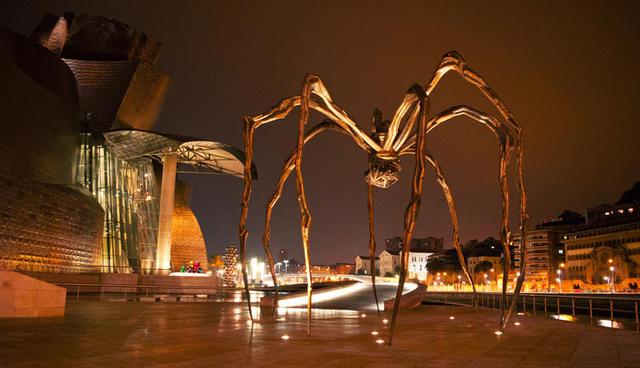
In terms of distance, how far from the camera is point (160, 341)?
7.86 meters

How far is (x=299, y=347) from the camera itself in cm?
714

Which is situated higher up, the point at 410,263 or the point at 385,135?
A: the point at 385,135

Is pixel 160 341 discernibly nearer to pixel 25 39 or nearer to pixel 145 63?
pixel 25 39

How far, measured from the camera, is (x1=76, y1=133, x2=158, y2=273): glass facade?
40906 mm

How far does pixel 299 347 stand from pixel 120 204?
40057 millimetres

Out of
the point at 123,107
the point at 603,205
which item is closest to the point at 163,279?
the point at 123,107

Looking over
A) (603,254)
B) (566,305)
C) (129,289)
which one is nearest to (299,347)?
(129,289)

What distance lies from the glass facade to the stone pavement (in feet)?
105

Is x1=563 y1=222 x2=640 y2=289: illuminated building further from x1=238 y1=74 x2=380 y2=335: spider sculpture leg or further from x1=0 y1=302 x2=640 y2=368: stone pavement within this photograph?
x1=238 y1=74 x2=380 y2=335: spider sculpture leg

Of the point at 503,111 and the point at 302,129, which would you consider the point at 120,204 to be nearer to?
the point at 302,129

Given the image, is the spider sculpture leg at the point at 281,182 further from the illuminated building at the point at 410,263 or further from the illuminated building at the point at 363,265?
the illuminated building at the point at 363,265

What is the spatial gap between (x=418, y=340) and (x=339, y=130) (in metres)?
4.09

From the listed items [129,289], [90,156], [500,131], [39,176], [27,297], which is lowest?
[129,289]

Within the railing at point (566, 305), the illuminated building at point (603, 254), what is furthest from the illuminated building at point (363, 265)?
the railing at point (566, 305)
